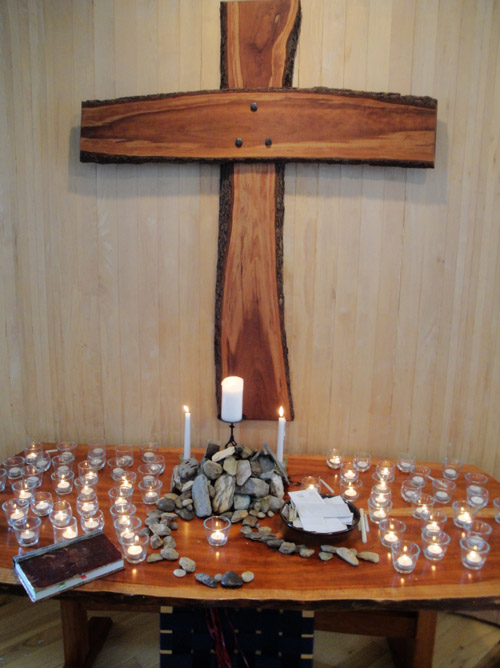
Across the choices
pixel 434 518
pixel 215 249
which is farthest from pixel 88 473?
pixel 434 518

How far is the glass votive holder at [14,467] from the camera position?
1821 mm

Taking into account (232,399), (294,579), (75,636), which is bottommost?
(75,636)

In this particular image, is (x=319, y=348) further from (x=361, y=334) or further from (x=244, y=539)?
(x=244, y=539)

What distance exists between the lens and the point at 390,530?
153 centimetres

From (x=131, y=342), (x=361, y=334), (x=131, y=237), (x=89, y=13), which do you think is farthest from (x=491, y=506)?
(x=89, y=13)

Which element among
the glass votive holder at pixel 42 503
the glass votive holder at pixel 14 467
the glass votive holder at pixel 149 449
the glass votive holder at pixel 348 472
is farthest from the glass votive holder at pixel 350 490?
the glass votive holder at pixel 14 467

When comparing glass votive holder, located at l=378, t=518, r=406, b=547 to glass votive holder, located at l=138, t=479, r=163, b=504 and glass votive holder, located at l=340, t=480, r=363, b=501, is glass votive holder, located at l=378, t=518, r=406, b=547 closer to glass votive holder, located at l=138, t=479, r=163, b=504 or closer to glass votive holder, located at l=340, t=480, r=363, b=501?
glass votive holder, located at l=340, t=480, r=363, b=501

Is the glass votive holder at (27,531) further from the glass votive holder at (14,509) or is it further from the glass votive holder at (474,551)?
the glass votive holder at (474,551)

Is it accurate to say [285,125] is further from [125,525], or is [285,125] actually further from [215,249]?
[125,525]

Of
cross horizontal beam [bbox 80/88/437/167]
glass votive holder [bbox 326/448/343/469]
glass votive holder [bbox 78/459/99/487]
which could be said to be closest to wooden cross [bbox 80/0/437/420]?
cross horizontal beam [bbox 80/88/437/167]

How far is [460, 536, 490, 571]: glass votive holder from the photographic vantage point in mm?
1396

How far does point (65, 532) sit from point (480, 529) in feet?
3.99

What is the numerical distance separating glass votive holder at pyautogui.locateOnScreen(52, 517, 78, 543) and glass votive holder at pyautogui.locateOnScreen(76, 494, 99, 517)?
5cm

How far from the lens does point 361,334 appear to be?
204cm
